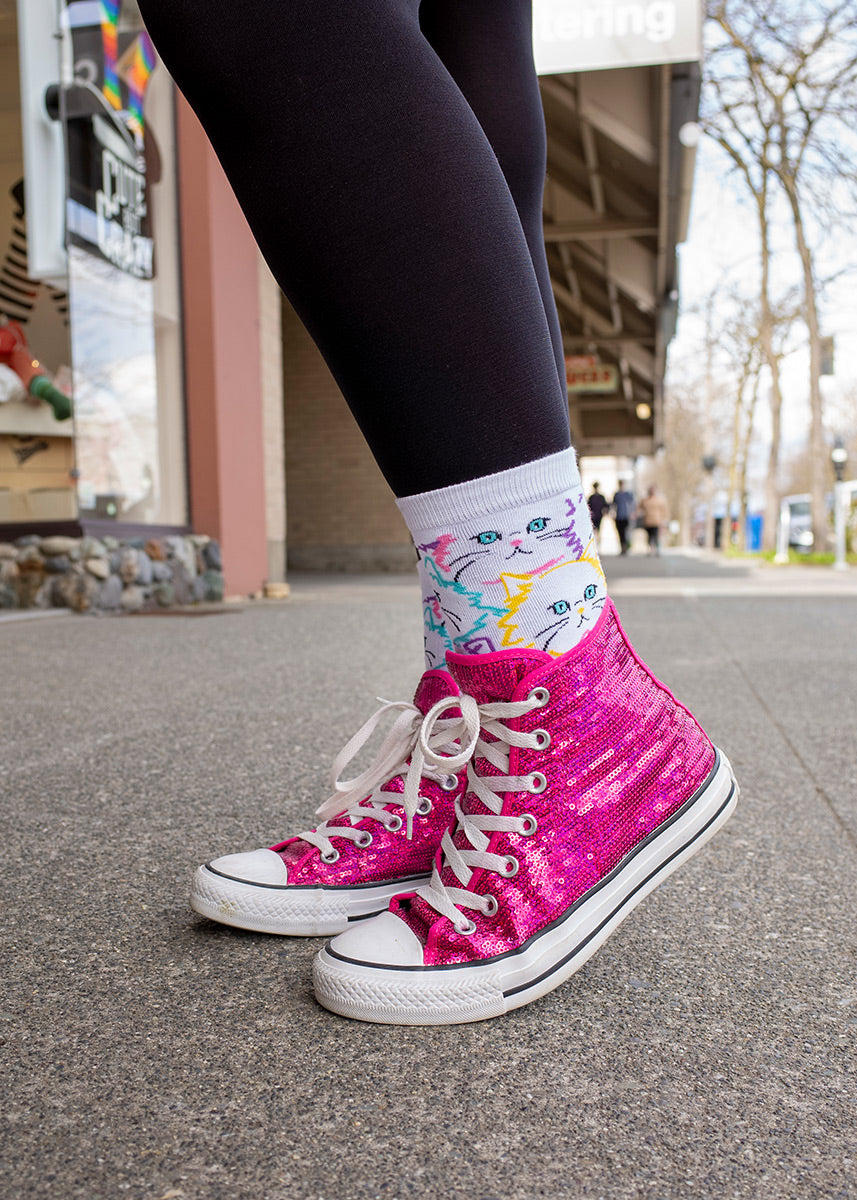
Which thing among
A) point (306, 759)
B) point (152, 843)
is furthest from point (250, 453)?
point (152, 843)

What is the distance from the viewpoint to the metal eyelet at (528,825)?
81 cm

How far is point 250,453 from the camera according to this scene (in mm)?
6469

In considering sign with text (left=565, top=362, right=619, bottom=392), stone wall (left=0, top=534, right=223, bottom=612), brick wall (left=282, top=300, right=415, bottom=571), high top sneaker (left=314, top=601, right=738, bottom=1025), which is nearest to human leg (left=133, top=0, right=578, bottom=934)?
high top sneaker (left=314, top=601, right=738, bottom=1025)

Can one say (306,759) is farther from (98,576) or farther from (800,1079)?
(98,576)

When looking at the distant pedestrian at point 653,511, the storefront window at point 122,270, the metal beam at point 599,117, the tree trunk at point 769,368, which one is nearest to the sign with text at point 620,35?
the storefront window at point 122,270

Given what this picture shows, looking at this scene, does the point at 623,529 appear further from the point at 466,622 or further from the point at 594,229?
the point at 466,622

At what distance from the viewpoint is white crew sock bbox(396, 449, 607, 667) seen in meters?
0.79

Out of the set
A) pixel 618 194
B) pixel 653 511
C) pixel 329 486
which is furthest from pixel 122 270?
pixel 653 511

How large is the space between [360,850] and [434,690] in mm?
167

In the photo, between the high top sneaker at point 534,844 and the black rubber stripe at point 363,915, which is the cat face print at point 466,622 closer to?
the high top sneaker at point 534,844

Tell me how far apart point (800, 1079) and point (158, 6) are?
90cm

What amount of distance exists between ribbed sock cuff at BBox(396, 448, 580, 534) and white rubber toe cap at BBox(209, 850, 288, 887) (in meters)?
0.34

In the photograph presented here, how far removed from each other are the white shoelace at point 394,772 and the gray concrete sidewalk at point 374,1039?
0.36ft

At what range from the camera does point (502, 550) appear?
81cm
